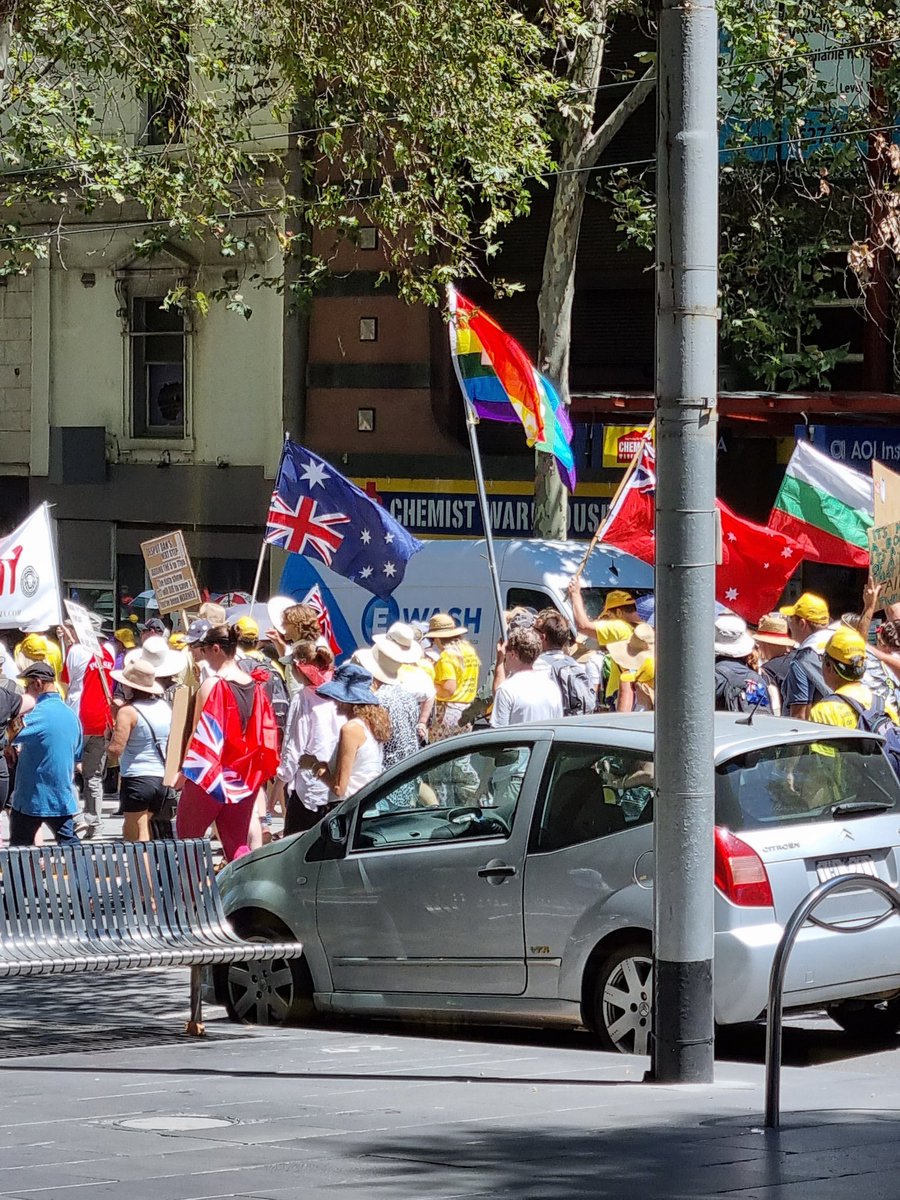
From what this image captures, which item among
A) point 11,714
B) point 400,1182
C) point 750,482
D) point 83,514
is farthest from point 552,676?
point 83,514

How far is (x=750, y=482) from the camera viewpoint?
24453 mm

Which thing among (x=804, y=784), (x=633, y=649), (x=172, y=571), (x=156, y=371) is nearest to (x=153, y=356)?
(x=156, y=371)

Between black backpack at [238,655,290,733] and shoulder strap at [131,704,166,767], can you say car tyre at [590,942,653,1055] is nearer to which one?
shoulder strap at [131,704,166,767]

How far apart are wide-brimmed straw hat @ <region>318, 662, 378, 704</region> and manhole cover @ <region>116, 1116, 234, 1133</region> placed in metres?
4.27

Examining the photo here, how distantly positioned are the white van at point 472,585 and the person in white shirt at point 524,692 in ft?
19.2

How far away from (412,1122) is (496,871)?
2.13 metres

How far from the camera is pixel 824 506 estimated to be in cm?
1625

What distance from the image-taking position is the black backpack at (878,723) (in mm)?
9734

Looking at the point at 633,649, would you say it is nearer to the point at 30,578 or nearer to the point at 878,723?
the point at 878,723

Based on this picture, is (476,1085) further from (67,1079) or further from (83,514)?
(83,514)

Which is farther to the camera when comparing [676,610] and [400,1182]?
[676,610]

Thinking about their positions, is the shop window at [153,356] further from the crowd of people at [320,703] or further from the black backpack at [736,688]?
the black backpack at [736,688]

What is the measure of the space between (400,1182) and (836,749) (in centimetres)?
367

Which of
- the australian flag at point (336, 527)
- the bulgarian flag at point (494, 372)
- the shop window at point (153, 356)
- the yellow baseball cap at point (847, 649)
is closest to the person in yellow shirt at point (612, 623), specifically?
the australian flag at point (336, 527)
